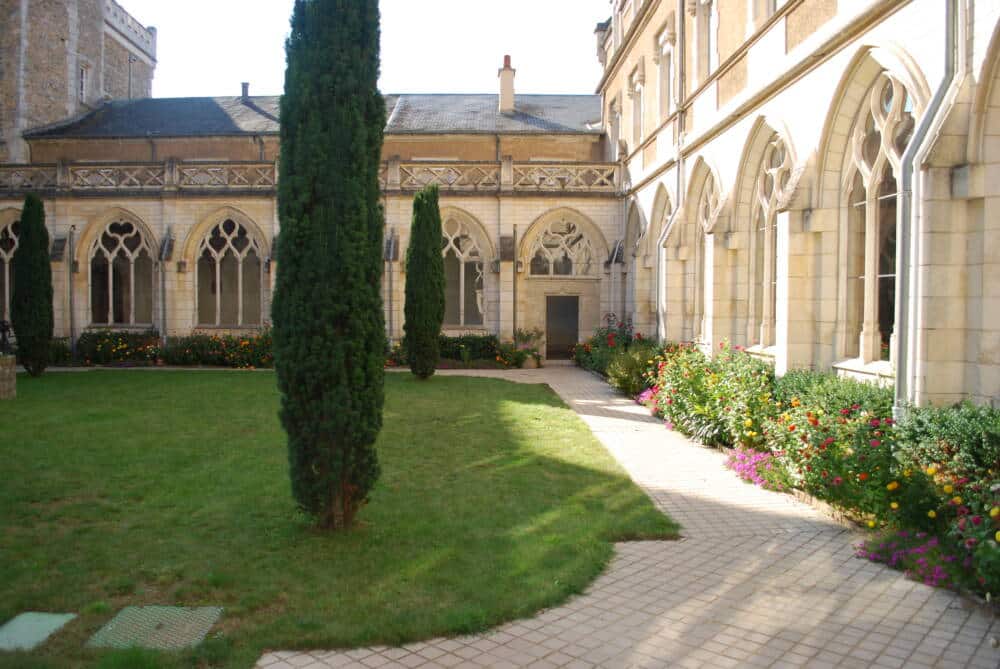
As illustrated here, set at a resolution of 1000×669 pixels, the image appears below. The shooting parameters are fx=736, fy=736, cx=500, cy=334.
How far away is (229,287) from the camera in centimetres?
2572

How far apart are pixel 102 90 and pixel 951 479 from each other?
101 ft

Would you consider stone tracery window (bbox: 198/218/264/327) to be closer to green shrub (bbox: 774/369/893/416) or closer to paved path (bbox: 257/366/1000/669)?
green shrub (bbox: 774/369/893/416)

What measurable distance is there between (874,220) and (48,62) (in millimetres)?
27016

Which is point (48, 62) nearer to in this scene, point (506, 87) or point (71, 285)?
point (71, 285)

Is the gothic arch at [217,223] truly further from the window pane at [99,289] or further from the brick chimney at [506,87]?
the brick chimney at [506,87]

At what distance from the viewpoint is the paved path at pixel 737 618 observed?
12.9ft

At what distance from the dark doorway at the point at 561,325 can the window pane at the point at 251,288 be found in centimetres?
1044

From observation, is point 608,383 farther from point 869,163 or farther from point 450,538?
point 450,538

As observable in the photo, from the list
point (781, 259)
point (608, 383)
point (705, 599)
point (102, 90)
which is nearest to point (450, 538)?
point (705, 599)

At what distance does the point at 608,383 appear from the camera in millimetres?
16766

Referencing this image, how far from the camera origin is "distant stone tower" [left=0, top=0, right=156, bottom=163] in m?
24.4

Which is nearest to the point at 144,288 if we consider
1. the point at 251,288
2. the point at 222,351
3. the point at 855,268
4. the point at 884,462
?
the point at 251,288

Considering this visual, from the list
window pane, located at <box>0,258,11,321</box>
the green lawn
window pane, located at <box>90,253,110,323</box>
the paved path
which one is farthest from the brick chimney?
the paved path

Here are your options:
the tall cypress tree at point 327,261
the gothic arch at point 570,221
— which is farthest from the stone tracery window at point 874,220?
the gothic arch at point 570,221
